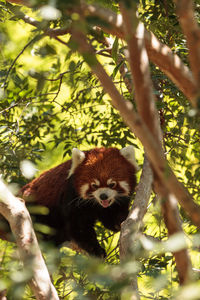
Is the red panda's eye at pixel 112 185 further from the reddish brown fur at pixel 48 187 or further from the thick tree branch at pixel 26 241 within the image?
the thick tree branch at pixel 26 241

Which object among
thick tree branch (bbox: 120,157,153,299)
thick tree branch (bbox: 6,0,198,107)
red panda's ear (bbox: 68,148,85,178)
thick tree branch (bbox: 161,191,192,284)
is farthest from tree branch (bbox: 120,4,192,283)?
red panda's ear (bbox: 68,148,85,178)

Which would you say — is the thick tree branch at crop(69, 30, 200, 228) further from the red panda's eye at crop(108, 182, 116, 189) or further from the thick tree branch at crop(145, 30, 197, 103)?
the red panda's eye at crop(108, 182, 116, 189)

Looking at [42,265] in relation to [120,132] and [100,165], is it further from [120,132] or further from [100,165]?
[120,132]

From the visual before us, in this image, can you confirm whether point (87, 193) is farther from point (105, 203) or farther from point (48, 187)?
point (48, 187)

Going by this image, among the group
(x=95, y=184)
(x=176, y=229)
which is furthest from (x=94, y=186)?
(x=176, y=229)

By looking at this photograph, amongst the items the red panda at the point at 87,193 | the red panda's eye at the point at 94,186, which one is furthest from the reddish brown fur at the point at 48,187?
the red panda's eye at the point at 94,186

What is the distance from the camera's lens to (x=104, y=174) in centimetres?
398

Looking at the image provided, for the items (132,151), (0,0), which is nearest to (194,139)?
(132,151)

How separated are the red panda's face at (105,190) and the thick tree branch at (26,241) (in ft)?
4.54

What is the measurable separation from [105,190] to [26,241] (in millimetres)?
1652

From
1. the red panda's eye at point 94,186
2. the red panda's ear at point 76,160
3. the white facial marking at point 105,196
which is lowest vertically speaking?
Result: the white facial marking at point 105,196

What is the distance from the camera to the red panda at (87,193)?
12.8 feet

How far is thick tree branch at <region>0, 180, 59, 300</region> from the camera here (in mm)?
2262

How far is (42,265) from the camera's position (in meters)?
2.29
